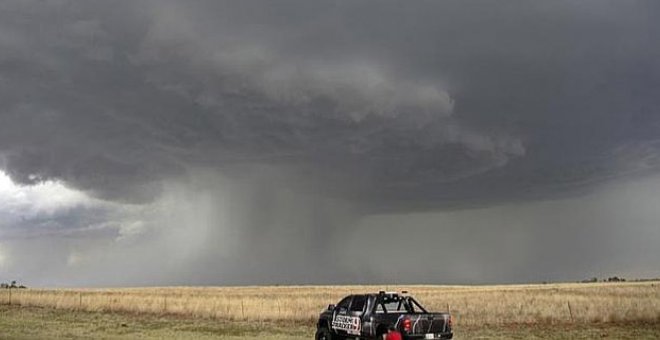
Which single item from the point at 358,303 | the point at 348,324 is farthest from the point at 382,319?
the point at 348,324

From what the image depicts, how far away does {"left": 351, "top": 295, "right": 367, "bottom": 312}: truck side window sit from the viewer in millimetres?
21734

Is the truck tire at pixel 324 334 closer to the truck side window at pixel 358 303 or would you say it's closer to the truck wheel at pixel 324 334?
the truck wheel at pixel 324 334

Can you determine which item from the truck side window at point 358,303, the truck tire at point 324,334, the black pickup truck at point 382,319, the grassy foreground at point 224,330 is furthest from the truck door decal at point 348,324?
the grassy foreground at point 224,330

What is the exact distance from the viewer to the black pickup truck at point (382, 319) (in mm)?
19938

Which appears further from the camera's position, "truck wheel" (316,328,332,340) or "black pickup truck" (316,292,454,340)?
"truck wheel" (316,328,332,340)

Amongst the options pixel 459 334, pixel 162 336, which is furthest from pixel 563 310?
pixel 162 336

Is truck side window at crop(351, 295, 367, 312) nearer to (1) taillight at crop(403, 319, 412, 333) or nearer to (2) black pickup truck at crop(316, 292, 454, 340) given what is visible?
(2) black pickup truck at crop(316, 292, 454, 340)

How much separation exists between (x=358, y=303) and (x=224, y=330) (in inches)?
706

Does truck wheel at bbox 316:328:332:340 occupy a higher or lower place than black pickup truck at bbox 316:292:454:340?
lower

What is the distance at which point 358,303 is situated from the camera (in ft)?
72.5

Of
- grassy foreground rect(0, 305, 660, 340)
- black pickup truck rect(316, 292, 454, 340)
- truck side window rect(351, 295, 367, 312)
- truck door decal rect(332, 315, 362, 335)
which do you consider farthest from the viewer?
grassy foreground rect(0, 305, 660, 340)

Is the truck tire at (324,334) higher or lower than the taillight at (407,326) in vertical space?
lower

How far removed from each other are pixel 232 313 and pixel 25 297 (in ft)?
116

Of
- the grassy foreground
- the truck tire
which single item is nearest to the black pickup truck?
the truck tire
